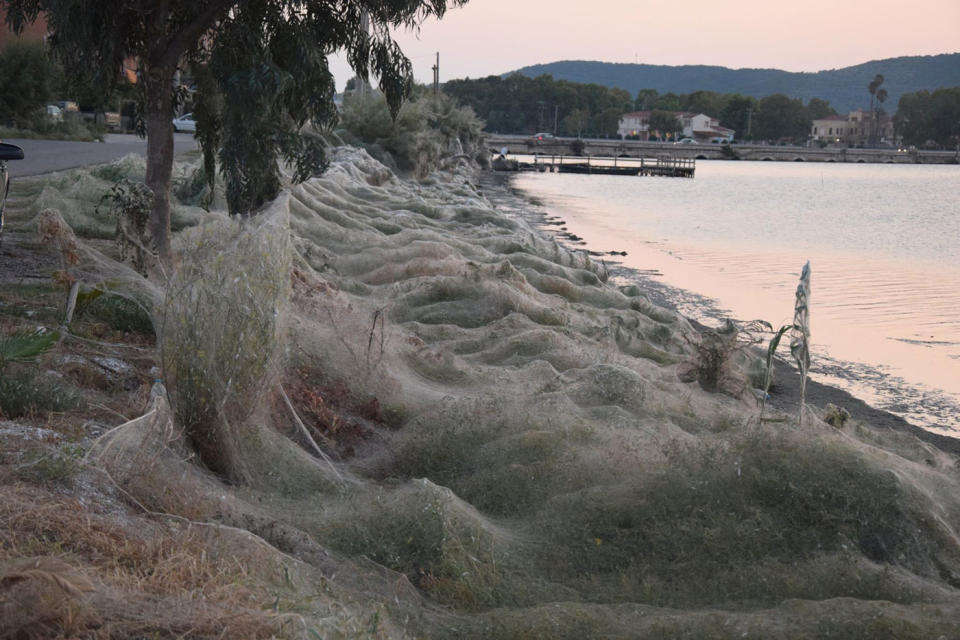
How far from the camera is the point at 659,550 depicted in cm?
513

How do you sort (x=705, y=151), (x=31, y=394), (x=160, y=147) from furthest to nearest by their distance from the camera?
(x=705, y=151) < (x=160, y=147) < (x=31, y=394)

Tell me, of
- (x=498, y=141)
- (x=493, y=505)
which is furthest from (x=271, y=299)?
(x=498, y=141)

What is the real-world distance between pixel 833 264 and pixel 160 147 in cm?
2387

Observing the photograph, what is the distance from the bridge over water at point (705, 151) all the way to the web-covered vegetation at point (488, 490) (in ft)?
337

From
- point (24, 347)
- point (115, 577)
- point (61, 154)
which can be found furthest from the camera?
point (61, 154)

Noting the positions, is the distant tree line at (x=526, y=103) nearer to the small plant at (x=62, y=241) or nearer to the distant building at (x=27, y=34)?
the distant building at (x=27, y=34)

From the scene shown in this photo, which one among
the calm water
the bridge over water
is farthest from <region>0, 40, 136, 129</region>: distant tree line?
the bridge over water

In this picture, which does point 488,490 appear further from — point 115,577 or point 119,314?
point 119,314

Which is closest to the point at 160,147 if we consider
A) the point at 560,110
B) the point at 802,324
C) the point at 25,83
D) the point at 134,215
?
the point at 134,215

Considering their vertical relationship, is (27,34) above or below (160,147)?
above

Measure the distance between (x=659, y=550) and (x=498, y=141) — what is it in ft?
369

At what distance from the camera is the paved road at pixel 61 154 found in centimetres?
2287

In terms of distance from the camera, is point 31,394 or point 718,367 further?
point 718,367

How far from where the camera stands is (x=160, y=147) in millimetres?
9867
